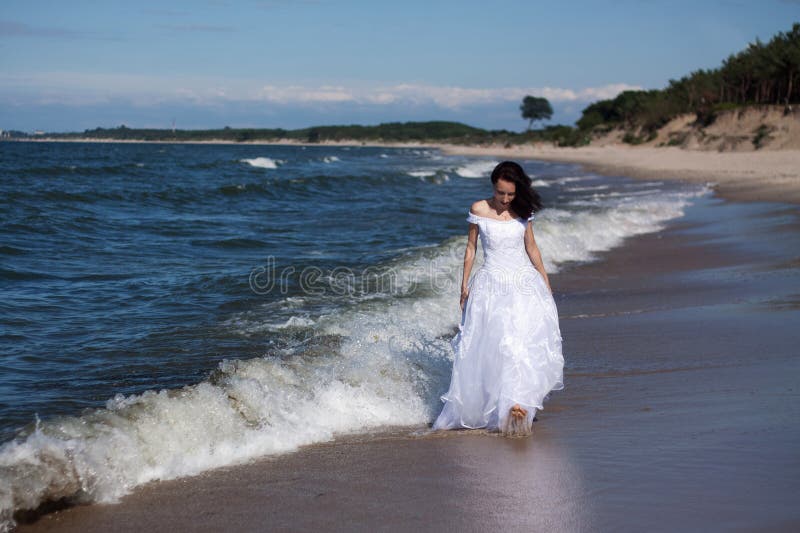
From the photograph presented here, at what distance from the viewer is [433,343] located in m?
7.34

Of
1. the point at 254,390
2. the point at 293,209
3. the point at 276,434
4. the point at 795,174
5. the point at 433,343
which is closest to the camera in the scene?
the point at 276,434

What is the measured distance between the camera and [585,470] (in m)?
4.21

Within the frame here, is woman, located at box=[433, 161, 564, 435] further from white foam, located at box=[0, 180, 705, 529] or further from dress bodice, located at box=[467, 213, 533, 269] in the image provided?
white foam, located at box=[0, 180, 705, 529]

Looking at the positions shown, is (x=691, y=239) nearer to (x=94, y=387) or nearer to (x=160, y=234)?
(x=160, y=234)

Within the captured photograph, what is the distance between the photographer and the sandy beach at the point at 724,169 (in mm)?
22855

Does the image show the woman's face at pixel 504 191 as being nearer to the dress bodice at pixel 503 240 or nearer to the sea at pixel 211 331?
the dress bodice at pixel 503 240

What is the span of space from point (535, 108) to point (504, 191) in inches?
5549

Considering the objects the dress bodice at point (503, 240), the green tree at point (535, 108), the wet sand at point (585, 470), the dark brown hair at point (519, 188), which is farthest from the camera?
the green tree at point (535, 108)

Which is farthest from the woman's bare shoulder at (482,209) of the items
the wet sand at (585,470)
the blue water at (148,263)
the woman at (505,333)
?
the blue water at (148,263)

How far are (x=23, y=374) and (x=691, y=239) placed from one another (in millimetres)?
11965

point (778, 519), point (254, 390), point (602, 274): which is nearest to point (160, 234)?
point (602, 274)

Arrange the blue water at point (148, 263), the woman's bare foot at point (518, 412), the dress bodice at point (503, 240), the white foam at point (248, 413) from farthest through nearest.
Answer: the blue water at point (148, 263) < the dress bodice at point (503, 240) < the woman's bare foot at point (518, 412) < the white foam at point (248, 413)

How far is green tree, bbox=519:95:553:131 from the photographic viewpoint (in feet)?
465

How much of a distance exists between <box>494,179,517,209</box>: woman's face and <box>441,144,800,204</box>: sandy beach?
1603cm
